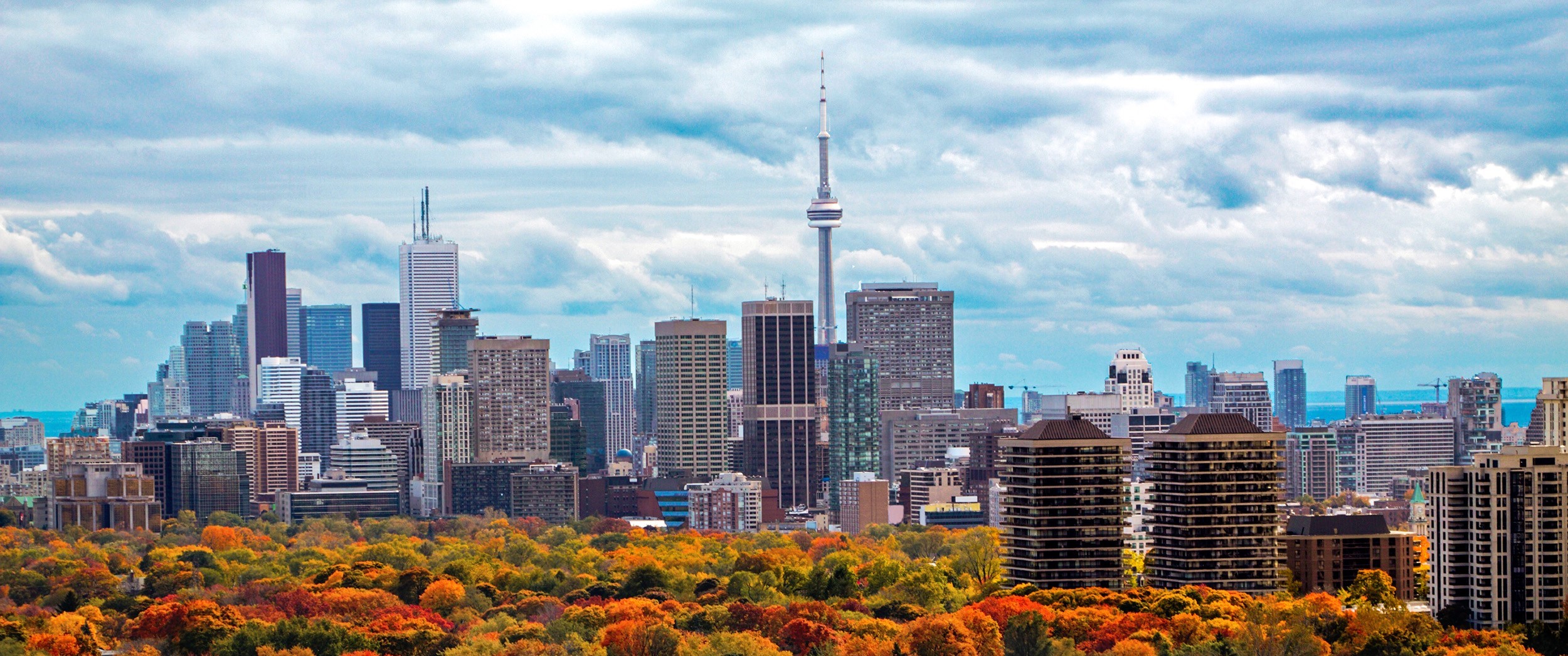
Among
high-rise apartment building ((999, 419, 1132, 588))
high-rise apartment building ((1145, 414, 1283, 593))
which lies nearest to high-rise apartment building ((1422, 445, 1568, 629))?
high-rise apartment building ((1145, 414, 1283, 593))

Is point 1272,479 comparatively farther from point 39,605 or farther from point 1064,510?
point 39,605

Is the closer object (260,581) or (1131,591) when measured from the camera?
(1131,591)

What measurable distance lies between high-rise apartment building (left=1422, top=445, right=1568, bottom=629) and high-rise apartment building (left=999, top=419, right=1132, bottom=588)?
2201 cm

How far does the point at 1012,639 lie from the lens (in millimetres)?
128250

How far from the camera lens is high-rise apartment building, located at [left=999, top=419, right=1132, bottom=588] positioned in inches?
6152

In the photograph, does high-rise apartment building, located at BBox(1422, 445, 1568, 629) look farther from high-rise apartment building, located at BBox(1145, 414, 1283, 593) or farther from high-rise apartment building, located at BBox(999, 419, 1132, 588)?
high-rise apartment building, located at BBox(999, 419, 1132, 588)

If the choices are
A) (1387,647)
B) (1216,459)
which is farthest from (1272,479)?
(1387,647)

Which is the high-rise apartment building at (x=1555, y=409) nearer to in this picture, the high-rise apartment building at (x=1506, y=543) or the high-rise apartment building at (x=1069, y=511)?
the high-rise apartment building at (x=1506, y=543)

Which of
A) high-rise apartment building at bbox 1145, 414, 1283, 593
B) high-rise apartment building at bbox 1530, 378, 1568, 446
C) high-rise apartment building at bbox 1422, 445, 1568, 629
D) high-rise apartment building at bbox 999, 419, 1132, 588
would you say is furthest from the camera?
high-rise apartment building at bbox 1530, 378, 1568, 446

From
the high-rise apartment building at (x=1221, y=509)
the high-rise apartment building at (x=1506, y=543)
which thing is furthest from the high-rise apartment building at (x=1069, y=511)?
the high-rise apartment building at (x=1506, y=543)

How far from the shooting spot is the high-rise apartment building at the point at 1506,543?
142750 millimetres

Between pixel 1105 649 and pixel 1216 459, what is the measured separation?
32.0 meters

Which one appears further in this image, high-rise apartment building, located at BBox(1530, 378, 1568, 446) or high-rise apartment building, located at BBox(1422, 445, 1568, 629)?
high-rise apartment building, located at BBox(1530, 378, 1568, 446)

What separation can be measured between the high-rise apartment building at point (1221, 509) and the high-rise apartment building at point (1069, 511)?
3883 mm
